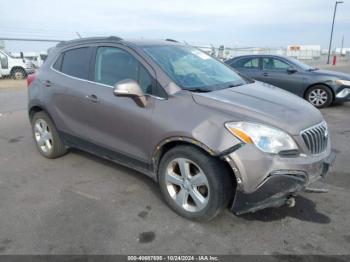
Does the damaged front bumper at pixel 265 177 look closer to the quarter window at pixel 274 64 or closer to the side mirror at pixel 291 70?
the side mirror at pixel 291 70

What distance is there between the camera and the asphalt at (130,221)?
111 inches

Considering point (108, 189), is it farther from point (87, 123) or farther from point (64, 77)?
point (64, 77)

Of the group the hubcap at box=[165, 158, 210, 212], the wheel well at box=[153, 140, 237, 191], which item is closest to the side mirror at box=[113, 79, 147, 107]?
the wheel well at box=[153, 140, 237, 191]

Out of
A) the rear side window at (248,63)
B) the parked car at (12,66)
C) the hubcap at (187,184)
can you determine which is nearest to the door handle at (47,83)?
the hubcap at (187,184)

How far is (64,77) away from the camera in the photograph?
14.3 ft

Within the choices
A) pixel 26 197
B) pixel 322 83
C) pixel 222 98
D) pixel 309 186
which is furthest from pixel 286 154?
pixel 322 83

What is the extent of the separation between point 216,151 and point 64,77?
259 centimetres

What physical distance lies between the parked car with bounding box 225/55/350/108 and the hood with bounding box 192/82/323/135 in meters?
5.21

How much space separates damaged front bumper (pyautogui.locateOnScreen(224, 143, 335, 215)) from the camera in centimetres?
269

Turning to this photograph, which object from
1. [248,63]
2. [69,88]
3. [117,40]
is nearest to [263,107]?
[117,40]

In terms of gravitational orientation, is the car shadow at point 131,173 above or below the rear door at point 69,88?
below

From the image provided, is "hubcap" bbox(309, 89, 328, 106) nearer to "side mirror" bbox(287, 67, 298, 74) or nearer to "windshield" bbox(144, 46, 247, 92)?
"side mirror" bbox(287, 67, 298, 74)

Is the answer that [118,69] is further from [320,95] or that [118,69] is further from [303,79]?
[320,95]

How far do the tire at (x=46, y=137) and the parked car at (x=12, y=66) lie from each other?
14.6m
